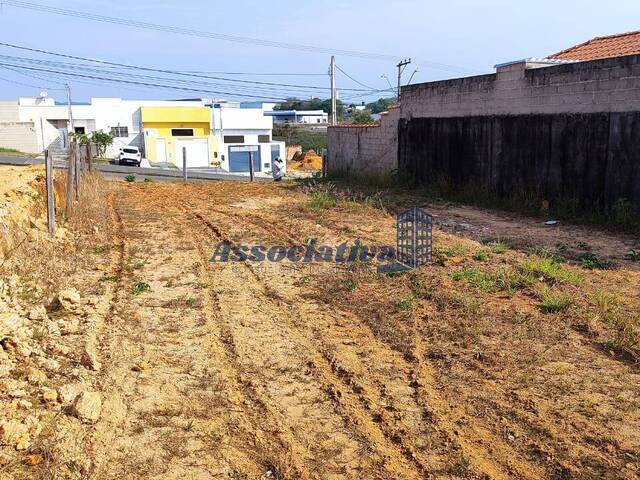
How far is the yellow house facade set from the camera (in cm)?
5050

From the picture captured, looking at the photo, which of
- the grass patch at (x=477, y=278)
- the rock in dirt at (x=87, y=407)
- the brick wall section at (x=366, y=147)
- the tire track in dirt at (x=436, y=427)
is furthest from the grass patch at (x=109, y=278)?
the brick wall section at (x=366, y=147)

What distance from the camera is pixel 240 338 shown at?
5.48 meters

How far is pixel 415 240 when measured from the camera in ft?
29.8

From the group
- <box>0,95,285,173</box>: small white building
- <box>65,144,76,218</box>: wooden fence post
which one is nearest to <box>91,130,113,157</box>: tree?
<box>0,95,285,173</box>: small white building

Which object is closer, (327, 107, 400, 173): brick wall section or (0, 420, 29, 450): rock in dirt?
(0, 420, 29, 450): rock in dirt

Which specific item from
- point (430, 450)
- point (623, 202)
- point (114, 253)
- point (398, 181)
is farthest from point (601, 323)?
point (398, 181)

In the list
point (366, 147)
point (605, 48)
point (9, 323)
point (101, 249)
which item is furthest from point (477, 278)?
point (366, 147)

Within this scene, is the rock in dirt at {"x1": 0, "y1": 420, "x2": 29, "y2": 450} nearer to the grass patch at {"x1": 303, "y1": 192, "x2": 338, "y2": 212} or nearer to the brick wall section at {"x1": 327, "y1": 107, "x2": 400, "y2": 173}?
the grass patch at {"x1": 303, "y1": 192, "x2": 338, "y2": 212}

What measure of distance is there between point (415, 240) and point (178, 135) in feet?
163

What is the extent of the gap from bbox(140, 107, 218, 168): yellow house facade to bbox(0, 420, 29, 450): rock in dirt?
47.2m

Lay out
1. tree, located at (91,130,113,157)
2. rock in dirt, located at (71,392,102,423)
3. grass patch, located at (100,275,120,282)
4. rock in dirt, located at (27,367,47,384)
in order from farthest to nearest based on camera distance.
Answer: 1. tree, located at (91,130,113,157)
2. grass patch, located at (100,275,120,282)
3. rock in dirt, located at (27,367,47,384)
4. rock in dirt, located at (71,392,102,423)

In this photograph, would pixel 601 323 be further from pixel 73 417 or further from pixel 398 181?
pixel 398 181

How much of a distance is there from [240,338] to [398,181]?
11727mm

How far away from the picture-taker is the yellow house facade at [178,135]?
50500mm
